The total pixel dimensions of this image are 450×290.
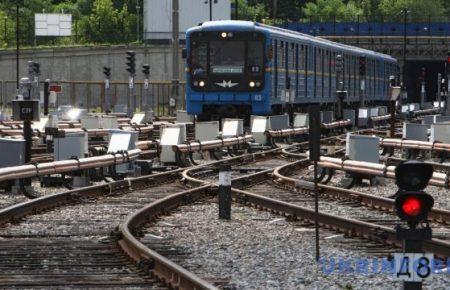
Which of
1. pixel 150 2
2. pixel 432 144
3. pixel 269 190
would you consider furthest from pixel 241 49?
pixel 150 2

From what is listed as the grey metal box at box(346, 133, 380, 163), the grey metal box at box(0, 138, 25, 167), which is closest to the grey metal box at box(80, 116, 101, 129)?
the grey metal box at box(346, 133, 380, 163)

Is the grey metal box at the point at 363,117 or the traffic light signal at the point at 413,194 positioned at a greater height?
the traffic light signal at the point at 413,194

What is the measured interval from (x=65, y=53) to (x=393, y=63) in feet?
117

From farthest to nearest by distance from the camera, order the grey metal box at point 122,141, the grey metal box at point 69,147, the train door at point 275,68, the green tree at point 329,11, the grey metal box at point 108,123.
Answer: the green tree at point 329,11 < the train door at point 275,68 < the grey metal box at point 108,123 < the grey metal box at point 122,141 < the grey metal box at point 69,147

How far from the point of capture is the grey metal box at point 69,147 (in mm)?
24109

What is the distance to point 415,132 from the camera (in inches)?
1359

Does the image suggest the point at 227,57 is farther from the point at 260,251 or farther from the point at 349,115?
the point at 260,251

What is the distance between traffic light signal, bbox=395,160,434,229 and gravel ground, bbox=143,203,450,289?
2.40 m

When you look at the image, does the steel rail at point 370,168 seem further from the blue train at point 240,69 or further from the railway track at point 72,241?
the blue train at point 240,69

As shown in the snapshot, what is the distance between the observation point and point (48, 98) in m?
48.9

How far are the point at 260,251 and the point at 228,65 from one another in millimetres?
26032

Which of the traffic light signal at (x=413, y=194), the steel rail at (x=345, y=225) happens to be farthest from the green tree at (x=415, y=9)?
the traffic light signal at (x=413, y=194)

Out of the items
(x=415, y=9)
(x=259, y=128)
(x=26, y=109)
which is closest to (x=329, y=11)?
(x=415, y=9)

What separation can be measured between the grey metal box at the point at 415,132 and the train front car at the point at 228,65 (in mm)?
6103
